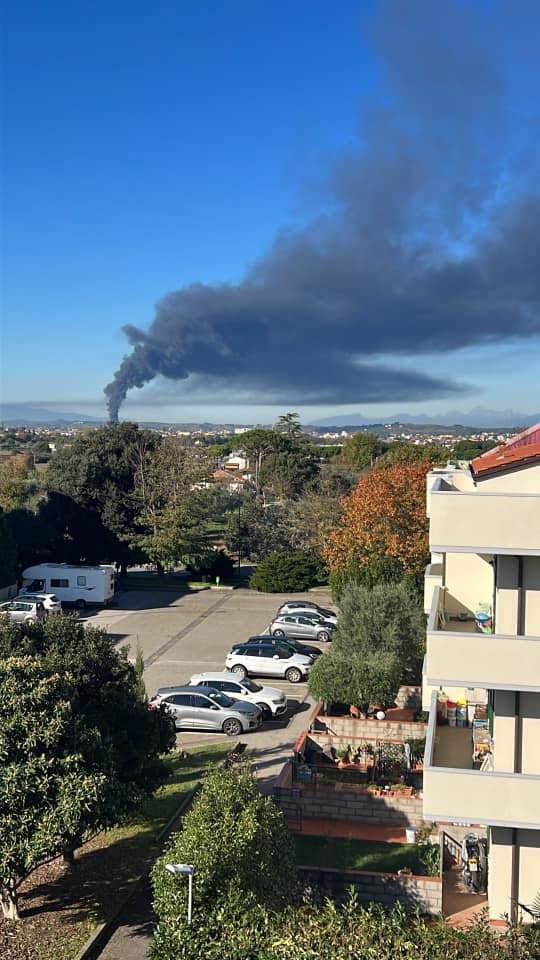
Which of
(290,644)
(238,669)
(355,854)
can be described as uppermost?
(290,644)

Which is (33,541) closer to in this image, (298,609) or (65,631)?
(298,609)

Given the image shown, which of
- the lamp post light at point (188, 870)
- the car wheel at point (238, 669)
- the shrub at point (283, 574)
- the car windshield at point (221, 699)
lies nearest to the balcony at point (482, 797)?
the lamp post light at point (188, 870)

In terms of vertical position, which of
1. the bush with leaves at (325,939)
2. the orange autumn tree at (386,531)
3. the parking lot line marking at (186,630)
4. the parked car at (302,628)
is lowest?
the parking lot line marking at (186,630)

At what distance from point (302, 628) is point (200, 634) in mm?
4135

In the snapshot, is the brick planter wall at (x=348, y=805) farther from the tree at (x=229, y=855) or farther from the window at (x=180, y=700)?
the window at (x=180, y=700)

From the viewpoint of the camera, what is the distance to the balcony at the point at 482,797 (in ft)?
35.7

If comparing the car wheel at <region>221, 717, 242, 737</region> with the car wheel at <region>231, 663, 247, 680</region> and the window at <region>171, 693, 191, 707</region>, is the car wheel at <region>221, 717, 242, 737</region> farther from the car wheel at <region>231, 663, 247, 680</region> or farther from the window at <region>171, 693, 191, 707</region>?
the car wheel at <region>231, 663, 247, 680</region>

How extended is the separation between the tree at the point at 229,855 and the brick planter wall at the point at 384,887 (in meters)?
1.99

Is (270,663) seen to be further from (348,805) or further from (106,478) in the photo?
(106,478)

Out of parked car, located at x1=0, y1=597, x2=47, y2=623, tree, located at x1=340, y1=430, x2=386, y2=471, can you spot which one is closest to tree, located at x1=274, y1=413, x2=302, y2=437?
tree, located at x1=340, y1=430, x2=386, y2=471

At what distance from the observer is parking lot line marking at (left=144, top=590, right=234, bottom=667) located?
2805 cm

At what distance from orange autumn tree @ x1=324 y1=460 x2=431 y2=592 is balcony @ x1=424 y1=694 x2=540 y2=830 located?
1899 cm

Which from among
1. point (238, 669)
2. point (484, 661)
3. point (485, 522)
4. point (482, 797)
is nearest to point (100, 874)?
point (482, 797)

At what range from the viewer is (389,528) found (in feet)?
105
